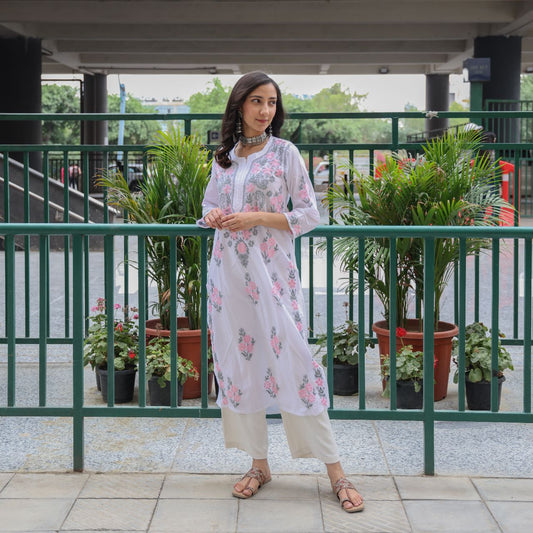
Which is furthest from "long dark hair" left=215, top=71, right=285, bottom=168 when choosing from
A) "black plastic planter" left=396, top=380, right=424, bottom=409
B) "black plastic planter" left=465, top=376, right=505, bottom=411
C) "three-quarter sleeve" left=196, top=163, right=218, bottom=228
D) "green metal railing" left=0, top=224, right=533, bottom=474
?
"black plastic planter" left=465, top=376, right=505, bottom=411

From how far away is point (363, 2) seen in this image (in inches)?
842

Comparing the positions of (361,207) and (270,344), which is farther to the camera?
(361,207)

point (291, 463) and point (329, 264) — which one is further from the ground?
point (329, 264)

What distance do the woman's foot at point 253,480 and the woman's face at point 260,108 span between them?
1.43 meters

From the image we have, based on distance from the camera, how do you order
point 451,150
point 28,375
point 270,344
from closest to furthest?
point 270,344
point 451,150
point 28,375

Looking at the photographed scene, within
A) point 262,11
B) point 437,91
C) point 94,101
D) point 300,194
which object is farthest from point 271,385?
point 94,101

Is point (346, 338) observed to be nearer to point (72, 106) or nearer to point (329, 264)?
point (329, 264)

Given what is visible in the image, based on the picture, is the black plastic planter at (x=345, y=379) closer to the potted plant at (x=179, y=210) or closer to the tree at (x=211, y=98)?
the potted plant at (x=179, y=210)

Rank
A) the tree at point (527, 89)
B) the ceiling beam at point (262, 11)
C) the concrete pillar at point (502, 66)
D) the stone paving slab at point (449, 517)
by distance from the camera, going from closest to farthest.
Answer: the stone paving slab at point (449, 517) → the ceiling beam at point (262, 11) → the concrete pillar at point (502, 66) → the tree at point (527, 89)

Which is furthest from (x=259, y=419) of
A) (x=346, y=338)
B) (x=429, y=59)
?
(x=429, y=59)

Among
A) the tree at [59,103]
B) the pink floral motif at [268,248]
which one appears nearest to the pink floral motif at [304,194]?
the pink floral motif at [268,248]

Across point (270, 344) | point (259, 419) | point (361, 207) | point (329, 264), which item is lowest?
point (259, 419)

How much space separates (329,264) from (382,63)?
30.2 m

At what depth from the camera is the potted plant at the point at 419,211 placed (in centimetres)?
516
